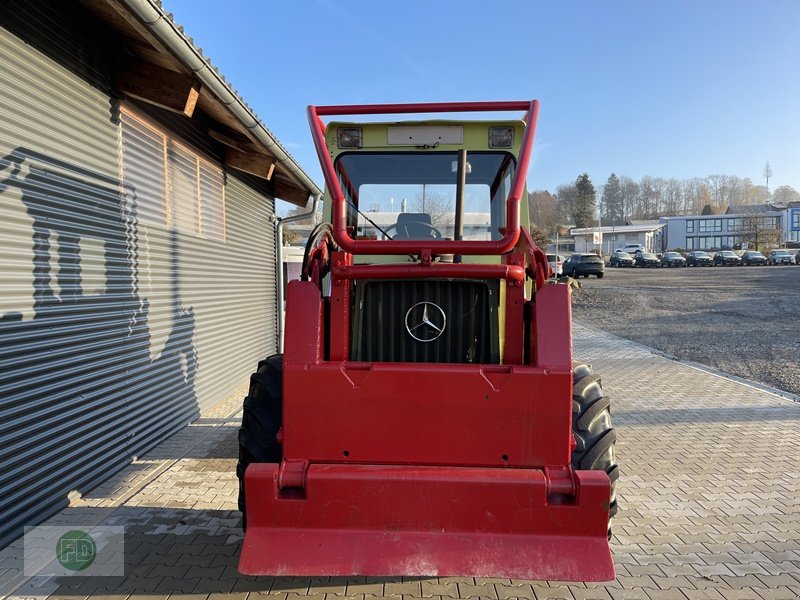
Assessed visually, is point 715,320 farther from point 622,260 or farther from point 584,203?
point 584,203

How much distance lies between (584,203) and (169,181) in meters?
88.9

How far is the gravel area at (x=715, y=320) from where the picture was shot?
10.4 metres

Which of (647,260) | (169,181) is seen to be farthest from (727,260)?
(169,181)

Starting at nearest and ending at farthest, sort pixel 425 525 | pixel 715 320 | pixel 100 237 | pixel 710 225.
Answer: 1. pixel 425 525
2. pixel 100 237
3. pixel 715 320
4. pixel 710 225

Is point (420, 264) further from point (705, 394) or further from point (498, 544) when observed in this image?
point (705, 394)

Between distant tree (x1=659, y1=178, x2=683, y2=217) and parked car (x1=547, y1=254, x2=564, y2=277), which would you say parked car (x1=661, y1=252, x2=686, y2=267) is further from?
distant tree (x1=659, y1=178, x2=683, y2=217)

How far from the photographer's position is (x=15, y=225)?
3.69 metres

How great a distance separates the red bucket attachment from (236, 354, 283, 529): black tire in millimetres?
369

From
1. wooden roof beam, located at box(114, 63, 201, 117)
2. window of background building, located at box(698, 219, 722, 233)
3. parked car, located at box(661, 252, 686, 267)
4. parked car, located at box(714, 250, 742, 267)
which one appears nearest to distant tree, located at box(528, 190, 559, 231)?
wooden roof beam, located at box(114, 63, 201, 117)

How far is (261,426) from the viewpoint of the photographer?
10.3 ft

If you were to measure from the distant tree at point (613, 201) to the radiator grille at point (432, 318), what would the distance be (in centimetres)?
11552

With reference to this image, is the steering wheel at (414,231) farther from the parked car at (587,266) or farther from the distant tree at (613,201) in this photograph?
the distant tree at (613,201)

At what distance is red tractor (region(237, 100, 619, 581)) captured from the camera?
2633 millimetres

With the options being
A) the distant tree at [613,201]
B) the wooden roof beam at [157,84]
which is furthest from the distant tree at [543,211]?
the distant tree at [613,201]
